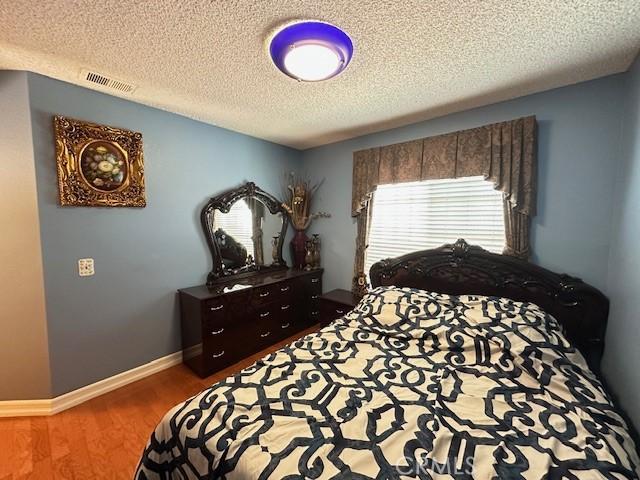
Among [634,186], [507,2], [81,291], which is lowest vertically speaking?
[81,291]

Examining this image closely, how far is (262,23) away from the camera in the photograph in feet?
4.23

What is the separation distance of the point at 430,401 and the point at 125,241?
2.46 metres

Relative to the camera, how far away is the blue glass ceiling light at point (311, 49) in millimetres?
1294

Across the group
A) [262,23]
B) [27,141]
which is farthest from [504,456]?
[27,141]

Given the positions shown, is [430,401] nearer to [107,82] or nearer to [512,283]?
[512,283]

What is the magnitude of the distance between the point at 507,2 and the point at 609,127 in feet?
4.09

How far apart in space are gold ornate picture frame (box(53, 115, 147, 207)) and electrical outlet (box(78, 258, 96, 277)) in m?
0.42

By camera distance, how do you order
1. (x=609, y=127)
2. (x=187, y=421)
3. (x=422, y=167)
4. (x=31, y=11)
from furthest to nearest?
(x=422, y=167), (x=609, y=127), (x=31, y=11), (x=187, y=421)

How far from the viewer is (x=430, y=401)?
123 cm

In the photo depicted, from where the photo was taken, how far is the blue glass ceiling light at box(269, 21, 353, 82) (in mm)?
1294

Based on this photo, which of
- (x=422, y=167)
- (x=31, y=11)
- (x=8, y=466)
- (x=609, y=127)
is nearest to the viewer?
(x=31, y=11)

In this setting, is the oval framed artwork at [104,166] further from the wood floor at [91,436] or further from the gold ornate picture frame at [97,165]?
the wood floor at [91,436]

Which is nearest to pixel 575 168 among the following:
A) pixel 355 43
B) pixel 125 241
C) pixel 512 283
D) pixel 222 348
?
pixel 512 283

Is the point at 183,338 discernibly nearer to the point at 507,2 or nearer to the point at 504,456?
the point at 504,456
